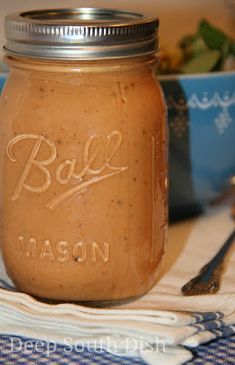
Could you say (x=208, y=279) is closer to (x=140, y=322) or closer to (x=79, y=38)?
(x=140, y=322)

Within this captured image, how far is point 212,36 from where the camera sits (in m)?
1.04

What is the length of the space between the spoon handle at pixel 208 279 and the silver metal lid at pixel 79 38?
239mm

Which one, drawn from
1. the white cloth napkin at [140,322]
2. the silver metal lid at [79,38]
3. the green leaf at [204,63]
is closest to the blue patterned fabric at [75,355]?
the white cloth napkin at [140,322]

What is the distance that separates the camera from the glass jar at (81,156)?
0.72 meters

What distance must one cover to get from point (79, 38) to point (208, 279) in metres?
0.29

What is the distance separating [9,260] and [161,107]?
0.68 ft

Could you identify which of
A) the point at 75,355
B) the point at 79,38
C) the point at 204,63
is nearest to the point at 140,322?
the point at 75,355

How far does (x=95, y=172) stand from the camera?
0.74 metres

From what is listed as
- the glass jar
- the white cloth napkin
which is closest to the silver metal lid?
the glass jar

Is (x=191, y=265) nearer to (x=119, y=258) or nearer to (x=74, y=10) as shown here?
(x=119, y=258)

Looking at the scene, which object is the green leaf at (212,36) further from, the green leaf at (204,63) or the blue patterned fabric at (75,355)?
the blue patterned fabric at (75,355)

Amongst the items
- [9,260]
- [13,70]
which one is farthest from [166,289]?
[13,70]

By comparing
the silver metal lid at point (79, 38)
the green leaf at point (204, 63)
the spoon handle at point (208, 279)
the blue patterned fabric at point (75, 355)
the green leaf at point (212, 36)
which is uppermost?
the silver metal lid at point (79, 38)

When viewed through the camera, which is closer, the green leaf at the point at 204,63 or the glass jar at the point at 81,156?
the glass jar at the point at 81,156
